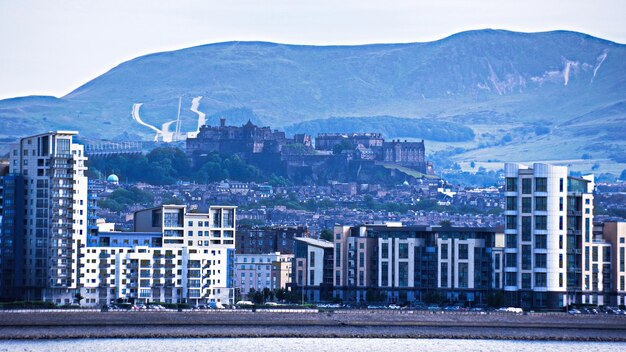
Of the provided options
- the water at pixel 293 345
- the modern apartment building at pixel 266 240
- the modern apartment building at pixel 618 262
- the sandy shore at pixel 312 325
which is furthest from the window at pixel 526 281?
the modern apartment building at pixel 266 240

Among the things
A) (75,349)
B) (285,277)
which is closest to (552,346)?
(75,349)

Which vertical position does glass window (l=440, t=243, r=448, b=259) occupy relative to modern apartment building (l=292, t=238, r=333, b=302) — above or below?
above

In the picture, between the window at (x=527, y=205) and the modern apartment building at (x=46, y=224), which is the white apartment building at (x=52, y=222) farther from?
the window at (x=527, y=205)

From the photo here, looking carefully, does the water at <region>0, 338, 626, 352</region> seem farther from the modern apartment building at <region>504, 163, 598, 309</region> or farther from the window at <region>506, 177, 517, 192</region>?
the window at <region>506, 177, 517, 192</region>

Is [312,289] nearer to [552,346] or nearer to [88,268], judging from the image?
[88,268]

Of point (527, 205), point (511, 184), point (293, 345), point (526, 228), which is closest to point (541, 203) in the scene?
point (527, 205)

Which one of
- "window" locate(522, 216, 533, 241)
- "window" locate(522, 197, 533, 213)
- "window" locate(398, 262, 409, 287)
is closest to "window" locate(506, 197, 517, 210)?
"window" locate(522, 197, 533, 213)
